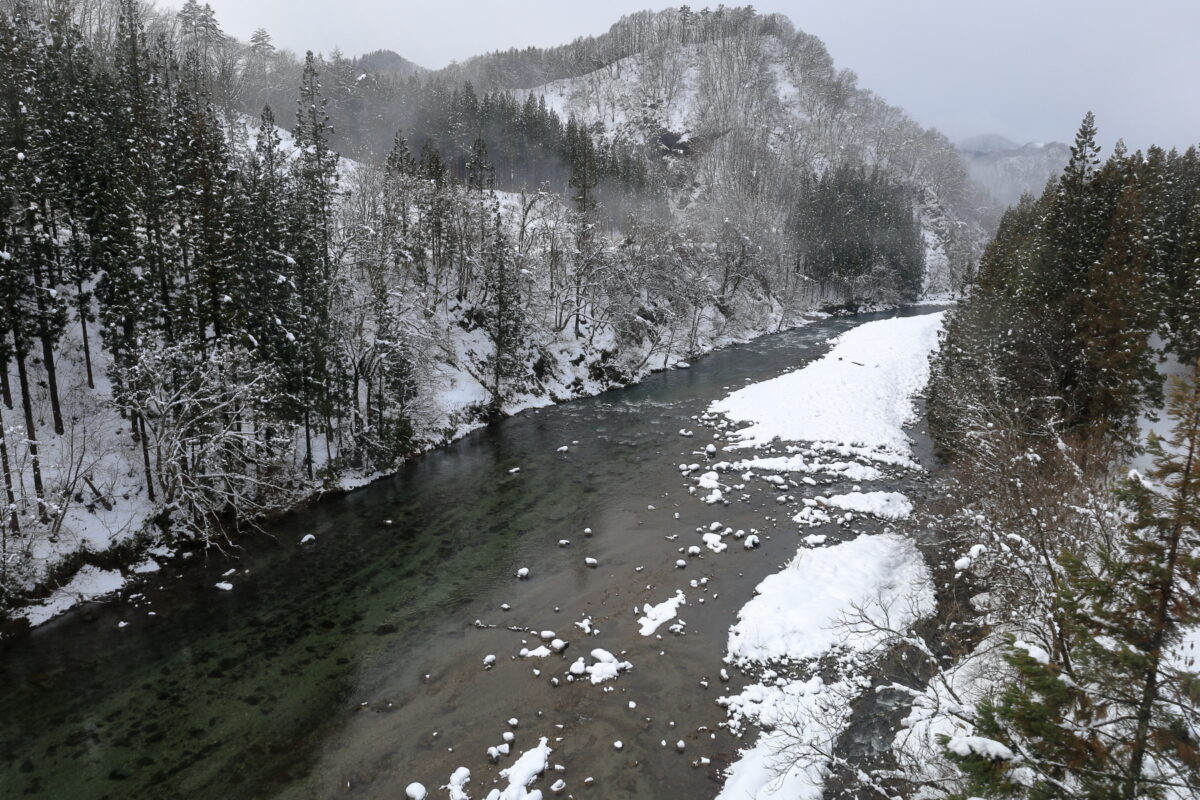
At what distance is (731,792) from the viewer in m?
12.2

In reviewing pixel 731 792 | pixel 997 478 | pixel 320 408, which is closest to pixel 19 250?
pixel 320 408

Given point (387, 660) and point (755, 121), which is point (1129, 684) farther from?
point (755, 121)

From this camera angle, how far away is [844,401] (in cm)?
3938

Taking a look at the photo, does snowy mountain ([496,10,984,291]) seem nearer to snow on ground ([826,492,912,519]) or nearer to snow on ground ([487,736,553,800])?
snow on ground ([826,492,912,519])

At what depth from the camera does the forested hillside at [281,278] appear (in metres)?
23.0

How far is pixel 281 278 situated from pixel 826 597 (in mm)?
25982

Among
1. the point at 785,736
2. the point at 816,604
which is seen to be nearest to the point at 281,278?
the point at 816,604

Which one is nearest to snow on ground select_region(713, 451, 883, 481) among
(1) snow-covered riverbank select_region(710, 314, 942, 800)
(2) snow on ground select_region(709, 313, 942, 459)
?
(1) snow-covered riverbank select_region(710, 314, 942, 800)

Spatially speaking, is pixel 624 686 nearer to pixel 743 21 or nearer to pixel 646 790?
pixel 646 790

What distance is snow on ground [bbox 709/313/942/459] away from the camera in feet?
112

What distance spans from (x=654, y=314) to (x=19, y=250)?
1861 inches

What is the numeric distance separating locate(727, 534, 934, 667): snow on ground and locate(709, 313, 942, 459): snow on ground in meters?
12.2

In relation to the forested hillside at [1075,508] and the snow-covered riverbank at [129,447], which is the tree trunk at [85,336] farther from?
the forested hillside at [1075,508]

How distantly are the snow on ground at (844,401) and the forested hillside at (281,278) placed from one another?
45.6 ft
